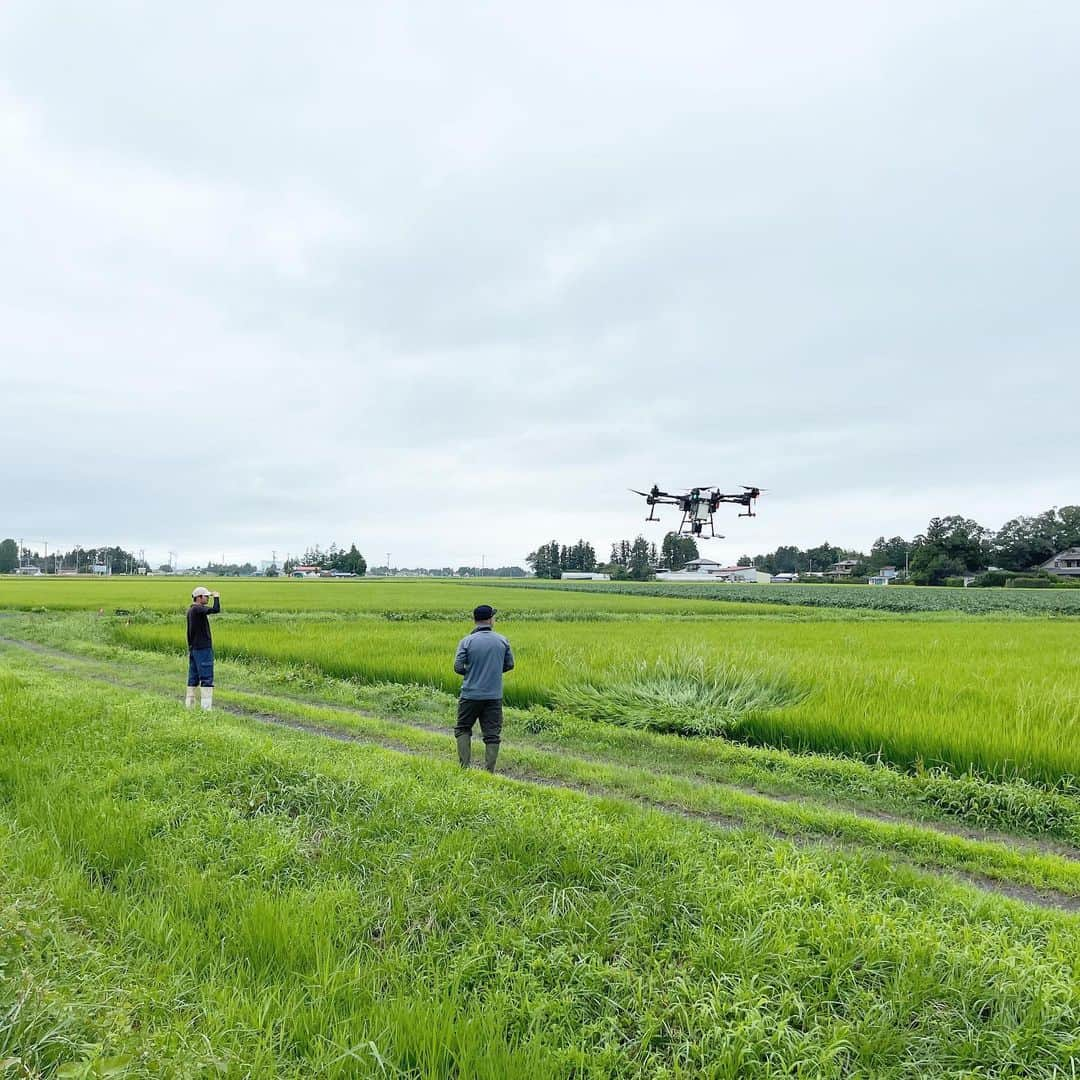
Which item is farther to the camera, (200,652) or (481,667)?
(200,652)

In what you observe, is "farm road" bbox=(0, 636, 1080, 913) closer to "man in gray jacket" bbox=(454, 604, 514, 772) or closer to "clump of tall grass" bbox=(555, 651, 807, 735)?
"man in gray jacket" bbox=(454, 604, 514, 772)

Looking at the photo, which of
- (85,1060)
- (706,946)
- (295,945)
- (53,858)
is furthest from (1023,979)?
(53,858)

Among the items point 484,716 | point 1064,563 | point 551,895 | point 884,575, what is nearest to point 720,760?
point 484,716

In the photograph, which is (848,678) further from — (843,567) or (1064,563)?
(843,567)

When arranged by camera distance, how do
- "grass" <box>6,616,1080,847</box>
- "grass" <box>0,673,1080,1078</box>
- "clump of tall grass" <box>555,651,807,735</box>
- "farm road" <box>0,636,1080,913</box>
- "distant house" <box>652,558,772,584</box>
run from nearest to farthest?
1. "grass" <box>0,673,1080,1078</box>
2. "farm road" <box>0,636,1080,913</box>
3. "grass" <box>6,616,1080,847</box>
4. "clump of tall grass" <box>555,651,807,735</box>
5. "distant house" <box>652,558,772,584</box>

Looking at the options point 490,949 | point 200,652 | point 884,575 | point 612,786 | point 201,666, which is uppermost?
point 200,652

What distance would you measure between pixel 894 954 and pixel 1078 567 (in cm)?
12431

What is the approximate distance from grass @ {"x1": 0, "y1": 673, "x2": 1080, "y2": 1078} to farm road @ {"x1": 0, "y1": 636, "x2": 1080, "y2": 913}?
72 centimetres

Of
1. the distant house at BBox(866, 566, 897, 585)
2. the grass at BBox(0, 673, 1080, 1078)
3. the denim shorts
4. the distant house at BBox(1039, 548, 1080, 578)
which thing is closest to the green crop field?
the grass at BBox(0, 673, 1080, 1078)

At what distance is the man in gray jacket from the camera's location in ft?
23.9

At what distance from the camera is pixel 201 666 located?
9.94 m

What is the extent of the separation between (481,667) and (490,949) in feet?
13.3

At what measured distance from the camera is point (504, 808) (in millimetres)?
5164

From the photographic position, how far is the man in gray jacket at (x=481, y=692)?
7273mm
